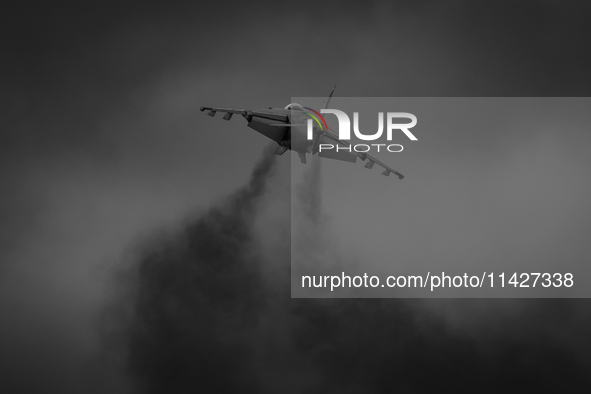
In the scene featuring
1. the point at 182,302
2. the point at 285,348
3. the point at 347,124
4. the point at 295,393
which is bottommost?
the point at 295,393

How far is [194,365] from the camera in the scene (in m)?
79.6

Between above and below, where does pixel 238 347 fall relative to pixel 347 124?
below

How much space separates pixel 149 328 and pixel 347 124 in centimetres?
4616

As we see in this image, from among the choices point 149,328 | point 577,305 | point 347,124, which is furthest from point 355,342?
point 347,124

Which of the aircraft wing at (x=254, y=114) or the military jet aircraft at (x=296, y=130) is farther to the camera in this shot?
the military jet aircraft at (x=296, y=130)

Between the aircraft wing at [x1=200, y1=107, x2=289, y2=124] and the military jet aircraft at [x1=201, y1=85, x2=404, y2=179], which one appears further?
the military jet aircraft at [x1=201, y1=85, x2=404, y2=179]

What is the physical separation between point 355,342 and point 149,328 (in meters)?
29.6

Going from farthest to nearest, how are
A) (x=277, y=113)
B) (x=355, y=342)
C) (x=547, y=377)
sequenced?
(x=547, y=377) → (x=355, y=342) → (x=277, y=113)

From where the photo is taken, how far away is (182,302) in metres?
76.8

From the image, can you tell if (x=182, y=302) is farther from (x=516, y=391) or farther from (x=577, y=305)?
(x=577, y=305)

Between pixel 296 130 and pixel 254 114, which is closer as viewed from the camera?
pixel 254 114

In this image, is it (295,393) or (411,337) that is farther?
(411,337)

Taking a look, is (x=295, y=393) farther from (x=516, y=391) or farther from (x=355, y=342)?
(x=516, y=391)

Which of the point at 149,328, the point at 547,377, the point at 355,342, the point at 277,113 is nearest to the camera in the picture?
the point at 277,113
